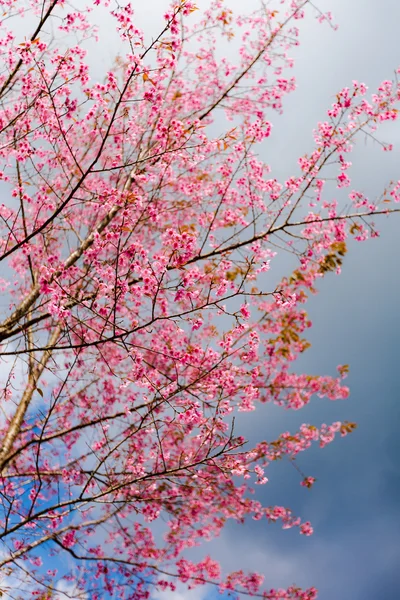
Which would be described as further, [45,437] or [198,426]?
[45,437]

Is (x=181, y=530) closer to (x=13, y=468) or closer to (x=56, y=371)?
(x=13, y=468)

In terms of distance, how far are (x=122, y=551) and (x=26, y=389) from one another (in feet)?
13.7

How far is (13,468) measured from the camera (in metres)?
9.52

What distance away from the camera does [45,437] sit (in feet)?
28.2

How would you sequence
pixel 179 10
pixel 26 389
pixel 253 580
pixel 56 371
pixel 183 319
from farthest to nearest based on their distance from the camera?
pixel 253 580
pixel 26 389
pixel 56 371
pixel 183 319
pixel 179 10

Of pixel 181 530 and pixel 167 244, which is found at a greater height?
pixel 167 244

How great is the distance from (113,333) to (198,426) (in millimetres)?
1488

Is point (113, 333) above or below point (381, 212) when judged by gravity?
below

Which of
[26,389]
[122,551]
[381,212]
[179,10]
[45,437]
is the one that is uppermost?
[381,212]

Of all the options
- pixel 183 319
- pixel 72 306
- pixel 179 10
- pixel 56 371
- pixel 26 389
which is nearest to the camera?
pixel 179 10

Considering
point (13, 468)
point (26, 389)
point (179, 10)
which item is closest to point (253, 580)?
point (13, 468)

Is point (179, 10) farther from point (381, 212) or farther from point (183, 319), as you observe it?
point (381, 212)

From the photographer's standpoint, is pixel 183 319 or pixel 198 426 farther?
pixel 198 426

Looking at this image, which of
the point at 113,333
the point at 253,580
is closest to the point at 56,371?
the point at 113,333
